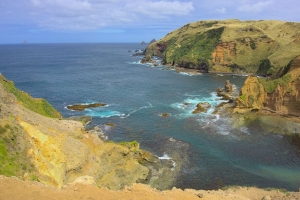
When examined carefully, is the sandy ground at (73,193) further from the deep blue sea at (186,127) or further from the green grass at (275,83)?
the green grass at (275,83)

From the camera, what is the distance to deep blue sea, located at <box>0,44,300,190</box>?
43688 millimetres

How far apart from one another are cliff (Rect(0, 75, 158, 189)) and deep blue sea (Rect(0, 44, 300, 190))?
376 inches

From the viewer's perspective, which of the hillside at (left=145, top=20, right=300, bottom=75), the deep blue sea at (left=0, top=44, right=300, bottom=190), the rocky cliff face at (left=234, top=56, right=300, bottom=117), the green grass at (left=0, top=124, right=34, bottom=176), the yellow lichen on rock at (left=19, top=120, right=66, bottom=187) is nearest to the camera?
the green grass at (left=0, top=124, right=34, bottom=176)

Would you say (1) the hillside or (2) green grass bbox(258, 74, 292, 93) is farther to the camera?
(1) the hillside

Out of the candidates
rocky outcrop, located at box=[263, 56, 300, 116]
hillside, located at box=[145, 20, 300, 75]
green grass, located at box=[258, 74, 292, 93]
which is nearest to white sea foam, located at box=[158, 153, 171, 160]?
rocky outcrop, located at box=[263, 56, 300, 116]

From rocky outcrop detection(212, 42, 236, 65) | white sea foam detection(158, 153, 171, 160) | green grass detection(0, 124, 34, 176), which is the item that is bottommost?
white sea foam detection(158, 153, 171, 160)

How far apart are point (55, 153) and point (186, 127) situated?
120 feet

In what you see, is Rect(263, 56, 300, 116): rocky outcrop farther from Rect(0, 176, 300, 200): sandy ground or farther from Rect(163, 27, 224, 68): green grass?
Rect(163, 27, 224, 68): green grass

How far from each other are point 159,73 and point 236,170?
283 feet

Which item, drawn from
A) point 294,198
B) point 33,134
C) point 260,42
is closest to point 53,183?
point 33,134

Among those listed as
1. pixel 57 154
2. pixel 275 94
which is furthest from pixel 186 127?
pixel 57 154

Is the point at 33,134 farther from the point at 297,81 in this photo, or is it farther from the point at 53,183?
the point at 297,81

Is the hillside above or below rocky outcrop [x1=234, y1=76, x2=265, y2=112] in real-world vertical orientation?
above

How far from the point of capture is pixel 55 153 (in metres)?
30.0
